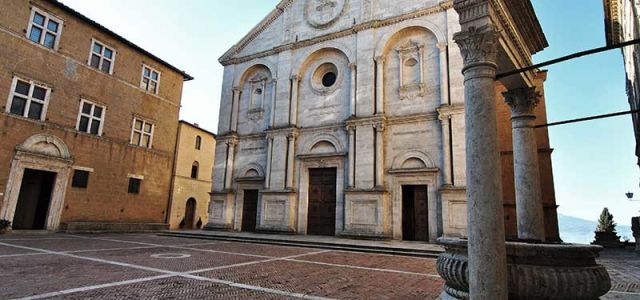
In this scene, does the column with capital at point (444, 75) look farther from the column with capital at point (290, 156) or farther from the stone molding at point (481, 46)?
the stone molding at point (481, 46)

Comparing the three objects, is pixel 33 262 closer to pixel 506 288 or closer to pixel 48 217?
pixel 506 288

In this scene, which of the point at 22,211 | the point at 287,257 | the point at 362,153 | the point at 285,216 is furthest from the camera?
the point at 22,211

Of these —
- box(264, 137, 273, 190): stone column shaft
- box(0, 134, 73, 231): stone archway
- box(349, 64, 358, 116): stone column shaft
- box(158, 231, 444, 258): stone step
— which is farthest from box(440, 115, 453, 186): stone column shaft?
box(0, 134, 73, 231): stone archway

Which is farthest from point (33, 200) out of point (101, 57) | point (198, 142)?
point (198, 142)

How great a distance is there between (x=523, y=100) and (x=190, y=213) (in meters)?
29.2

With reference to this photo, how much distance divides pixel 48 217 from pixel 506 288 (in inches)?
879

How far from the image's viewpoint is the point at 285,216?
19.1 metres

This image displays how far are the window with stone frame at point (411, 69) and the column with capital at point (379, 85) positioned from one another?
0.96 meters

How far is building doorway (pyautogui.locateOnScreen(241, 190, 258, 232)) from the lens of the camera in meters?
21.0

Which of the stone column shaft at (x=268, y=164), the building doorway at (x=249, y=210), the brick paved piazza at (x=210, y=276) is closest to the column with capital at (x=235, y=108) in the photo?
the stone column shaft at (x=268, y=164)

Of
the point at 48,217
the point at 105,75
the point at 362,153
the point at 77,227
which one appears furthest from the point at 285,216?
the point at 105,75

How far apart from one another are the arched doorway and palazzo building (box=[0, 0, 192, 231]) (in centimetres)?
508

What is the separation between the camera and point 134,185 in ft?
75.4

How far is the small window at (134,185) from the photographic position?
2270 cm
